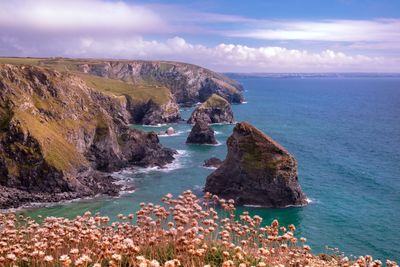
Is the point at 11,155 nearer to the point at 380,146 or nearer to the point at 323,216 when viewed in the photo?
the point at 323,216

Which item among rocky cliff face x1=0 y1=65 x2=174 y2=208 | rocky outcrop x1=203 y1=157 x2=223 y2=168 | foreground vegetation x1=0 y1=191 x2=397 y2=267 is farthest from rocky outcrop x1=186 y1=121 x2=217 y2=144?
foreground vegetation x1=0 y1=191 x2=397 y2=267

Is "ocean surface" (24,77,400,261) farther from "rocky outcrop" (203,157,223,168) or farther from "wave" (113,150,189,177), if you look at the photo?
"rocky outcrop" (203,157,223,168)

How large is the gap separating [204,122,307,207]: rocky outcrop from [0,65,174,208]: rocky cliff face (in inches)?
895

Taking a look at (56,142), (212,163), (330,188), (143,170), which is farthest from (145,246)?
(212,163)

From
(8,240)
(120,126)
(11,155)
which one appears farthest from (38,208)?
(8,240)

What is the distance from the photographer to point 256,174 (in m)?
84.8

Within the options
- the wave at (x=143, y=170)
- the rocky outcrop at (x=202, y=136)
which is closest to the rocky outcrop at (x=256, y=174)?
the wave at (x=143, y=170)

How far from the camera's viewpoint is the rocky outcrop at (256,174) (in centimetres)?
8356

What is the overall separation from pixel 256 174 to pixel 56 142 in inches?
1729

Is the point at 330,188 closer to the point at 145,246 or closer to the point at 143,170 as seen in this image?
the point at 143,170

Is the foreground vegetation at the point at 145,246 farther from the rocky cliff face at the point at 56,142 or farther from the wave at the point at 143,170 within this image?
the wave at the point at 143,170

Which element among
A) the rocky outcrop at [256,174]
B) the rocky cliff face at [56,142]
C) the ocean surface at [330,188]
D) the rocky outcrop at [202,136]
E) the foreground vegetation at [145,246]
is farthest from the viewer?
the rocky outcrop at [202,136]

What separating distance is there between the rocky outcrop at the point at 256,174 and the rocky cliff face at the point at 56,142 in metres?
22.7

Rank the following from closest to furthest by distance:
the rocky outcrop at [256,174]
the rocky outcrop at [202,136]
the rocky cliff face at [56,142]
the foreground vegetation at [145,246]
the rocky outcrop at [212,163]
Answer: the foreground vegetation at [145,246] < the rocky outcrop at [256,174] < the rocky cliff face at [56,142] < the rocky outcrop at [212,163] < the rocky outcrop at [202,136]
